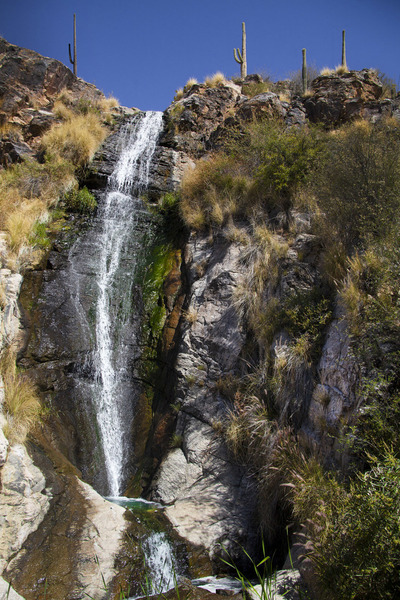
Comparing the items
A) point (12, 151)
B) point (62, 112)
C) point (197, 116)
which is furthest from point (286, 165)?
point (62, 112)

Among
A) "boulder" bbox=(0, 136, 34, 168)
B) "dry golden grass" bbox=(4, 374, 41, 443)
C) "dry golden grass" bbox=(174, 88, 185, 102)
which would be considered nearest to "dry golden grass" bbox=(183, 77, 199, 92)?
"dry golden grass" bbox=(174, 88, 185, 102)

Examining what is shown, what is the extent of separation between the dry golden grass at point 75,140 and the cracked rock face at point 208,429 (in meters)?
6.07

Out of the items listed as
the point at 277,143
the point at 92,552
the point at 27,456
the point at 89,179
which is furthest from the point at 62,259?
the point at 92,552

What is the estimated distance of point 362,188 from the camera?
6652mm

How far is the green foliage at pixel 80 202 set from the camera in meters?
10.6

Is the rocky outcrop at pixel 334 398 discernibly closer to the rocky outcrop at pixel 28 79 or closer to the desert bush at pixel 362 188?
the desert bush at pixel 362 188

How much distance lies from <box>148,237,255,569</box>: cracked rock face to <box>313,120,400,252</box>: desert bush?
2.09m

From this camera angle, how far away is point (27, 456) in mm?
5367

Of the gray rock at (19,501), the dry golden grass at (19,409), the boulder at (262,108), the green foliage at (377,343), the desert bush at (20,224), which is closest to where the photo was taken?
the green foliage at (377,343)

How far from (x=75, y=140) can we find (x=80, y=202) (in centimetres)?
293

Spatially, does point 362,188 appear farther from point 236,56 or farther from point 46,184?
point 236,56

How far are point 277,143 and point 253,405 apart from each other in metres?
6.15

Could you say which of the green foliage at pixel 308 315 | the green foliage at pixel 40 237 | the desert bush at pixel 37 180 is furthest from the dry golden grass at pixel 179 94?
the green foliage at pixel 308 315

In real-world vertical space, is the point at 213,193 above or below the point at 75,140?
below
